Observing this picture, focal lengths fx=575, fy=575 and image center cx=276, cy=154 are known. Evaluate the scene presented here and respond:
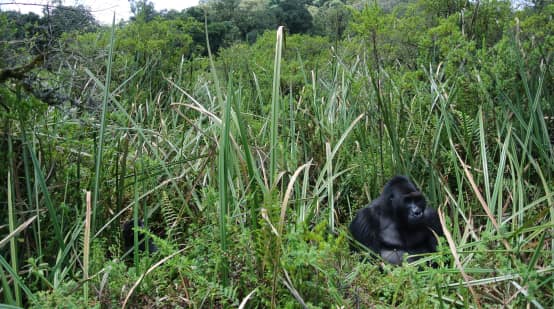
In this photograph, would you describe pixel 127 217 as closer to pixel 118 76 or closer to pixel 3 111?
pixel 3 111

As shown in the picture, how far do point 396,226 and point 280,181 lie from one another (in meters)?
0.62

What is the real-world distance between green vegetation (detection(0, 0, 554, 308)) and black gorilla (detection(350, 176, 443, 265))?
0.45 ft

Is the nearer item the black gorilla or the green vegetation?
the green vegetation

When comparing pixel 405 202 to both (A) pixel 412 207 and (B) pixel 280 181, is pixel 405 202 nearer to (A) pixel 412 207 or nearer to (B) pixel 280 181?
(A) pixel 412 207

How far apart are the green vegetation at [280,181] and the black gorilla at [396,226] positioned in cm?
14

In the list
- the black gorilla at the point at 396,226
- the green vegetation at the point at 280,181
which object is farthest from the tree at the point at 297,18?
the black gorilla at the point at 396,226

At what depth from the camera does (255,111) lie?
437 centimetres

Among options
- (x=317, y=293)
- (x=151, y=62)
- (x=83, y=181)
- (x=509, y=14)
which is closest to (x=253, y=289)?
(x=317, y=293)

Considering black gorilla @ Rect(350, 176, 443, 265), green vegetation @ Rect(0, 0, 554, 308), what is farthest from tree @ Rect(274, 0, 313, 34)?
black gorilla @ Rect(350, 176, 443, 265)

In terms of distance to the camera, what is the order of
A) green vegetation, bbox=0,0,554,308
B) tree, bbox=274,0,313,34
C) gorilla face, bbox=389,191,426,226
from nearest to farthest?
1. green vegetation, bbox=0,0,554,308
2. gorilla face, bbox=389,191,426,226
3. tree, bbox=274,0,313,34

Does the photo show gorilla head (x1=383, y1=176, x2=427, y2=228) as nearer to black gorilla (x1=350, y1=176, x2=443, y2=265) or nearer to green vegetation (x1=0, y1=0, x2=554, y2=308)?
black gorilla (x1=350, y1=176, x2=443, y2=265)

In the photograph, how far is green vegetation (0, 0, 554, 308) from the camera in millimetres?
1655

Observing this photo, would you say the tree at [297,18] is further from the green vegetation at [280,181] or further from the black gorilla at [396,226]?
the black gorilla at [396,226]

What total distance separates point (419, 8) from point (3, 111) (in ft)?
12.5
